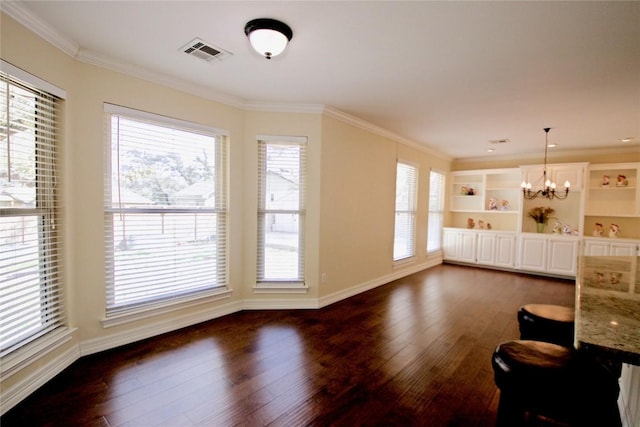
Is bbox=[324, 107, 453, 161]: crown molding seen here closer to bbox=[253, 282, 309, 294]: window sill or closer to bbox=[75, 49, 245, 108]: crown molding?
bbox=[75, 49, 245, 108]: crown molding

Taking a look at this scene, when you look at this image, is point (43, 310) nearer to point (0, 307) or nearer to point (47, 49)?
point (0, 307)

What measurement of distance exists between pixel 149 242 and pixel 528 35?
3.54 m

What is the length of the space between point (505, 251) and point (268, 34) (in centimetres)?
641

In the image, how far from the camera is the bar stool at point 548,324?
2.02 metres

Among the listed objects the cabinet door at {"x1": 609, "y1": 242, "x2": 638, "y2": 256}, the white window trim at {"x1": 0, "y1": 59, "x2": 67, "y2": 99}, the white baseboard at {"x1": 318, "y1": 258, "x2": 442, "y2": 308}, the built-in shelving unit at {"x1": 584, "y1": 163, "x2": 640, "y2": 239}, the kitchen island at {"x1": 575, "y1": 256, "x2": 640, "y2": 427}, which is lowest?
the white baseboard at {"x1": 318, "y1": 258, "x2": 442, "y2": 308}

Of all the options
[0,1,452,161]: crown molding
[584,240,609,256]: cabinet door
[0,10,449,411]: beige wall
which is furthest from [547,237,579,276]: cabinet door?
[0,1,452,161]: crown molding

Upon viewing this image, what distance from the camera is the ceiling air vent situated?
233cm

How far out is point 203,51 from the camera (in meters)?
2.43

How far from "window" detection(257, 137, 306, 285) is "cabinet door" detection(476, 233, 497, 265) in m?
4.70

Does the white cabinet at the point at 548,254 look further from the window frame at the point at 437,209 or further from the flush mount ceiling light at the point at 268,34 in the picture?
the flush mount ceiling light at the point at 268,34

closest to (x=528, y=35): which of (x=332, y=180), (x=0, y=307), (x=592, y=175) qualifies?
(x=332, y=180)

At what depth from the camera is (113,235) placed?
9.00ft

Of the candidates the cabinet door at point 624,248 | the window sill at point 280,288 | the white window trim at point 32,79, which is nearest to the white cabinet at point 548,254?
the cabinet door at point 624,248

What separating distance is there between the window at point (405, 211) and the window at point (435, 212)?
0.87 m
